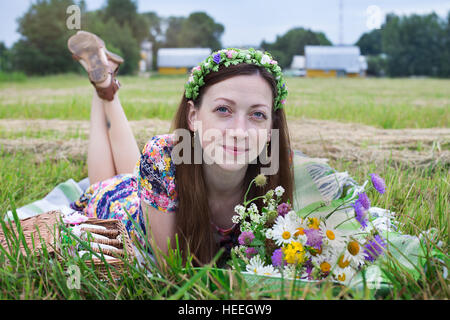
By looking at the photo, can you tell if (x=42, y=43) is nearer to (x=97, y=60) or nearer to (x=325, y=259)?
(x=97, y=60)

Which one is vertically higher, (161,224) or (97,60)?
(97,60)

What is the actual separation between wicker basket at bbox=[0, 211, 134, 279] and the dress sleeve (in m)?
0.17

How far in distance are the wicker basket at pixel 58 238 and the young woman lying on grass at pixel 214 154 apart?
121 mm

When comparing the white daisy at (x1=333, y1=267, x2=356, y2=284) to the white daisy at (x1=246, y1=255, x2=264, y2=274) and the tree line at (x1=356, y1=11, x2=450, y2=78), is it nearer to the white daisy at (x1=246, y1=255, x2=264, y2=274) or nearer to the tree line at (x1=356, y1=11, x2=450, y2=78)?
the white daisy at (x1=246, y1=255, x2=264, y2=274)

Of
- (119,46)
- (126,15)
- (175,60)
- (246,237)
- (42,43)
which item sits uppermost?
(126,15)

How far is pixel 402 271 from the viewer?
103cm

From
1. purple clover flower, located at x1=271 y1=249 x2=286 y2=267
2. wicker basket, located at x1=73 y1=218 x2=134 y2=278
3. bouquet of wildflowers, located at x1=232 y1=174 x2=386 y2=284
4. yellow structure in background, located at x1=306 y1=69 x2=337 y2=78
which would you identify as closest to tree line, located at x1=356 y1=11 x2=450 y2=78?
yellow structure in background, located at x1=306 y1=69 x2=337 y2=78

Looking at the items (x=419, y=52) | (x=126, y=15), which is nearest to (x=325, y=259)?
(x=419, y=52)

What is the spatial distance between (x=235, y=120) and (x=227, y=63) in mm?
236

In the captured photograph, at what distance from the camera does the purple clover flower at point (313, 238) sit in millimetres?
1054

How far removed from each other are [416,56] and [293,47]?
15393mm

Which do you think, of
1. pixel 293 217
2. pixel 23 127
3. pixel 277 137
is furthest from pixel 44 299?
pixel 23 127

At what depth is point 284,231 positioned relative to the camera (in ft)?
3.61

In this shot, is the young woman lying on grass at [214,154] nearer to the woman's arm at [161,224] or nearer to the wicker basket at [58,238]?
the woman's arm at [161,224]
